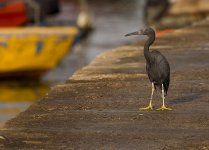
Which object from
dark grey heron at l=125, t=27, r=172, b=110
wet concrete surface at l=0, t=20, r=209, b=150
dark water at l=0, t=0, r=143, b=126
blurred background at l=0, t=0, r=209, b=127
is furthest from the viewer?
blurred background at l=0, t=0, r=209, b=127

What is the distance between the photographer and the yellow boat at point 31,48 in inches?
958

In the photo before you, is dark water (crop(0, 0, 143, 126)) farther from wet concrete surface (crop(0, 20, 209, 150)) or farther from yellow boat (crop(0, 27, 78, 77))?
wet concrete surface (crop(0, 20, 209, 150))

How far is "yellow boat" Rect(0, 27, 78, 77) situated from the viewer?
79.9ft

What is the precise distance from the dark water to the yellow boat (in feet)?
2.32

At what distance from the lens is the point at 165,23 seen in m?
27.7

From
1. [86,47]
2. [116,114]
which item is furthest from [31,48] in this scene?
[116,114]

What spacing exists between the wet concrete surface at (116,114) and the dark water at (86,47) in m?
5.30

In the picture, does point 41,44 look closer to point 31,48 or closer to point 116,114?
point 31,48

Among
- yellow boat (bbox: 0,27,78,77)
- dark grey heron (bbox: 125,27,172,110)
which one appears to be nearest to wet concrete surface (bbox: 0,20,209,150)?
→ dark grey heron (bbox: 125,27,172,110)

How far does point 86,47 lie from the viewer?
37781mm

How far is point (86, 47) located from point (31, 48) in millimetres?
13142

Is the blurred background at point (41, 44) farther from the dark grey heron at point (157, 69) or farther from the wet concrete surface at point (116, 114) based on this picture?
A: the dark grey heron at point (157, 69)

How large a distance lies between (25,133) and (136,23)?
42.9 metres

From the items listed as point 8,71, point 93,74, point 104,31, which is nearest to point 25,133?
point 93,74
